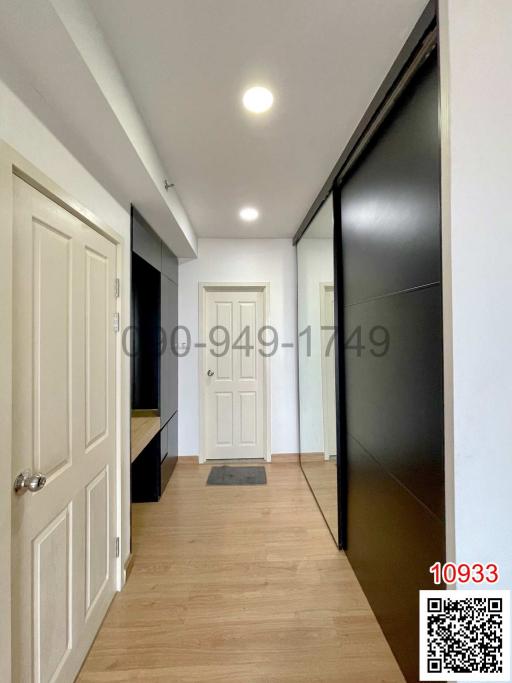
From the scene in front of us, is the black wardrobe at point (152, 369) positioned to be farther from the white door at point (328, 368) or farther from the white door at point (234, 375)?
the white door at point (328, 368)

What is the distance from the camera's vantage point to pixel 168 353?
3.41 m

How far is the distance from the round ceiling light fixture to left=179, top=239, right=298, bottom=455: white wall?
2.17ft

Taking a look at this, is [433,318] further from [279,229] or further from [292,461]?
[292,461]

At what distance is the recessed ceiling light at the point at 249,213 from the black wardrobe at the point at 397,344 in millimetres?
1036

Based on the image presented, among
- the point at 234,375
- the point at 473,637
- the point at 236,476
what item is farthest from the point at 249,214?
the point at 473,637

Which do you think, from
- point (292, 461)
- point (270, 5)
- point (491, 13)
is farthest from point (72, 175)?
point (292, 461)

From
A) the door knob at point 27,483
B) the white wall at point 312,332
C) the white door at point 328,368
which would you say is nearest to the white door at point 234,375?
the white wall at point 312,332

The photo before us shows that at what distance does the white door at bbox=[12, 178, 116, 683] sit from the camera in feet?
3.67

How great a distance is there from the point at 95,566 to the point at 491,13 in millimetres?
2581

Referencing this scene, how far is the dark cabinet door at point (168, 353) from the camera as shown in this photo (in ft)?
10.5

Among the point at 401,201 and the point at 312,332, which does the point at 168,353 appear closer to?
the point at 312,332

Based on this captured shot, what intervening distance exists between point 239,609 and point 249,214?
2898mm

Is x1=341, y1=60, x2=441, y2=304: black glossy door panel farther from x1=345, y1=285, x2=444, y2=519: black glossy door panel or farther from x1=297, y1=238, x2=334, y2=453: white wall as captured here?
x1=297, y1=238, x2=334, y2=453: white wall

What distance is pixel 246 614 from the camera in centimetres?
174
